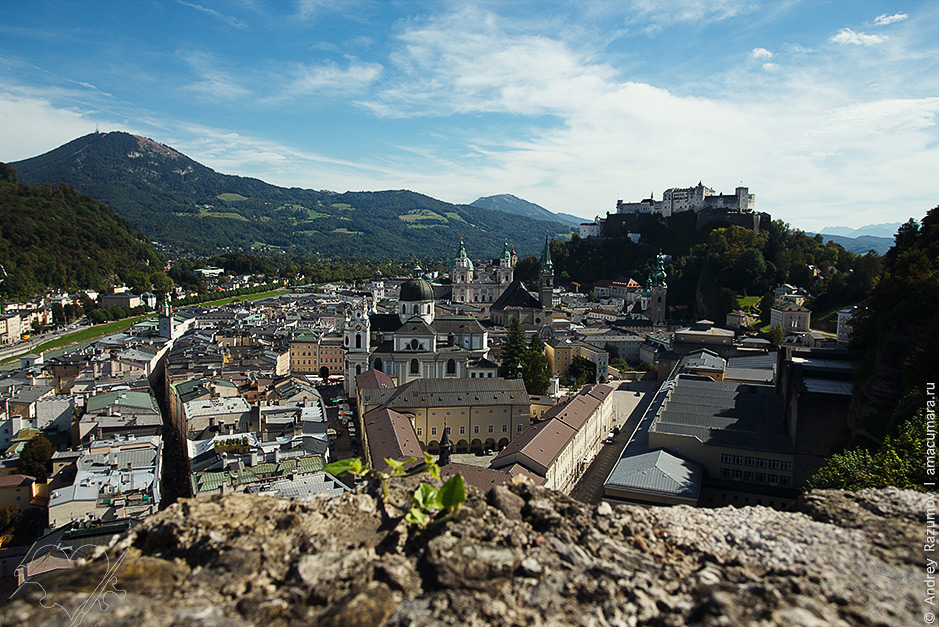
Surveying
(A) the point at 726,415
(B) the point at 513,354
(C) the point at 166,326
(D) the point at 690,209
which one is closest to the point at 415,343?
(B) the point at 513,354

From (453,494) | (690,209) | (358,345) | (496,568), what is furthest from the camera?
(690,209)

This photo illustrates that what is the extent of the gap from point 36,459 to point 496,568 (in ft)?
119

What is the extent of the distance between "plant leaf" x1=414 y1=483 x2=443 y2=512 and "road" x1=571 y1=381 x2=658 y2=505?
1350cm

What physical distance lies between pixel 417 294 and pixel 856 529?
47997 mm

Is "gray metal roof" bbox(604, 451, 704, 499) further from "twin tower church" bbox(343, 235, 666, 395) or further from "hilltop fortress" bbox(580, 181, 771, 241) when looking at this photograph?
"hilltop fortress" bbox(580, 181, 771, 241)

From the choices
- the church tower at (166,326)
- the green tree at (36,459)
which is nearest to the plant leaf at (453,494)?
the green tree at (36,459)

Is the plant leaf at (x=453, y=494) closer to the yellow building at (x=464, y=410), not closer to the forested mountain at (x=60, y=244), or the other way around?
the yellow building at (x=464, y=410)

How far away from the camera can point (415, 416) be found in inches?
1383

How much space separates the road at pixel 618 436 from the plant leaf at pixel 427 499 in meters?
13.5

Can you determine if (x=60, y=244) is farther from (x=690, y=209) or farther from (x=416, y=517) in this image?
(x=416, y=517)

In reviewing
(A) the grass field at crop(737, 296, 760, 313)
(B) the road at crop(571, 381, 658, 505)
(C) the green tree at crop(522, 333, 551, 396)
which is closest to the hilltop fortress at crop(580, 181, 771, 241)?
(A) the grass field at crop(737, 296, 760, 313)

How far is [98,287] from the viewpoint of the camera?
356 feet

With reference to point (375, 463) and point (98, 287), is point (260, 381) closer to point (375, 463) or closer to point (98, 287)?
point (375, 463)

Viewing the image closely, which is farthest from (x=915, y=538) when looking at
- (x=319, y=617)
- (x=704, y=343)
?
(x=704, y=343)
